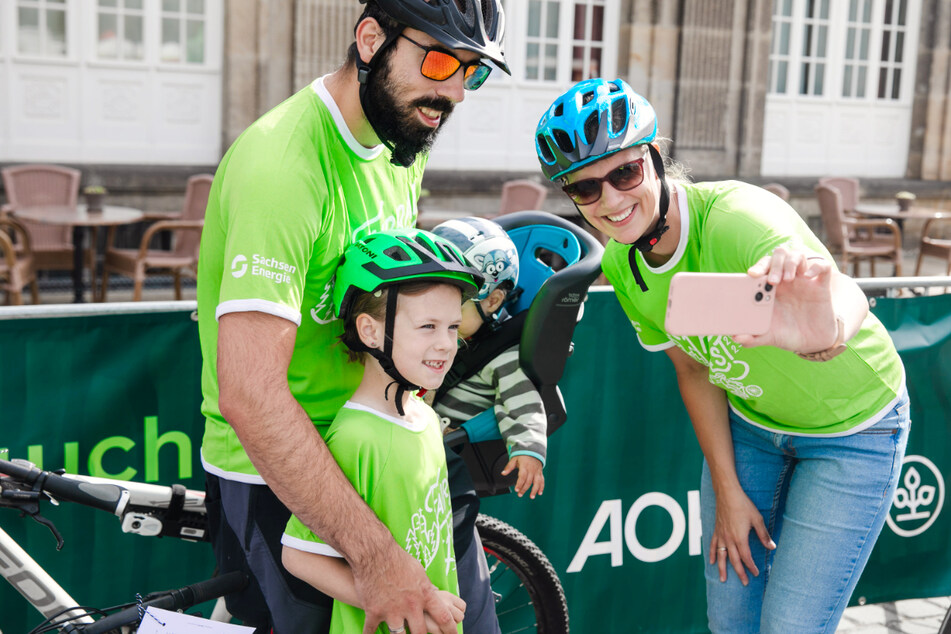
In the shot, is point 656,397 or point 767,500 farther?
point 656,397

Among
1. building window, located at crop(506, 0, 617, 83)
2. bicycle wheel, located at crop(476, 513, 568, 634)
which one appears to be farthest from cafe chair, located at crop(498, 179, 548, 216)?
bicycle wheel, located at crop(476, 513, 568, 634)

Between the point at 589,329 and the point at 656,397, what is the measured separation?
14.8 inches

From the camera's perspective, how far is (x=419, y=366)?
1966mm

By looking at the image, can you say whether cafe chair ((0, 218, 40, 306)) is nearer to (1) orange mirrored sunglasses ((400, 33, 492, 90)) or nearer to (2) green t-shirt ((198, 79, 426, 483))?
(2) green t-shirt ((198, 79, 426, 483))

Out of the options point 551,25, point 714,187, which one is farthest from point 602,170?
point 551,25

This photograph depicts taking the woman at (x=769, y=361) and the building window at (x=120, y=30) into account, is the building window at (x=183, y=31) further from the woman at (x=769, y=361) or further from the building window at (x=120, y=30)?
the woman at (x=769, y=361)

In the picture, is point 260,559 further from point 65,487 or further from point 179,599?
point 65,487

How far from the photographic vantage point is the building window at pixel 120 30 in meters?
10.4

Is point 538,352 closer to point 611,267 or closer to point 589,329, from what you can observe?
point 611,267

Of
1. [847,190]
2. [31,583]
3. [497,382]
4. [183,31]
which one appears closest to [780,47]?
[847,190]

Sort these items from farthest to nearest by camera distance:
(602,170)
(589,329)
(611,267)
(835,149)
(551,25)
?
(835,149)
(551,25)
(589,329)
(611,267)
(602,170)

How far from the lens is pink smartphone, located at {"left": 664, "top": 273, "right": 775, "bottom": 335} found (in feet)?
5.16

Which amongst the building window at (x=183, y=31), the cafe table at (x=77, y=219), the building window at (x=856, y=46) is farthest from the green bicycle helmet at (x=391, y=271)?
the building window at (x=856, y=46)

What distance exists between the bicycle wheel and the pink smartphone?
1.56 metres
